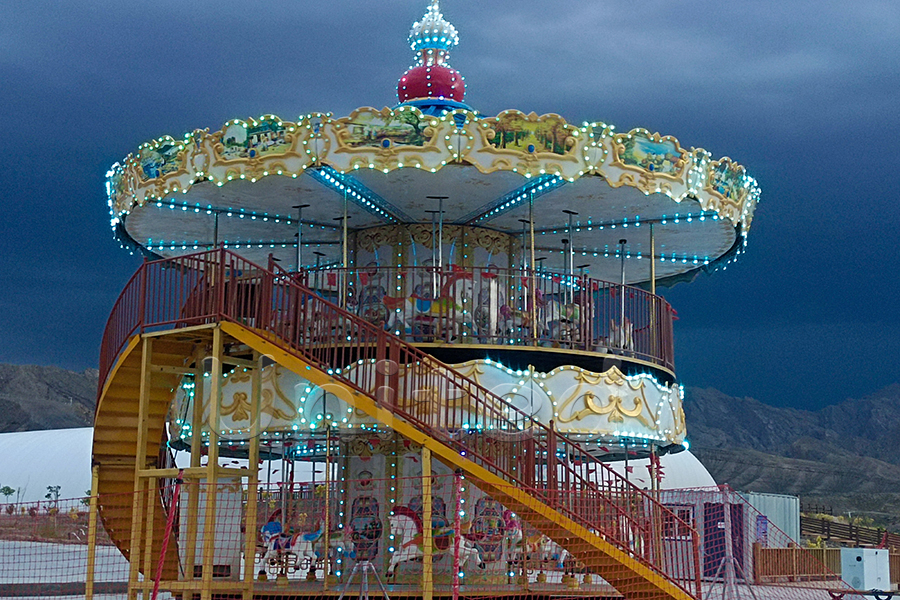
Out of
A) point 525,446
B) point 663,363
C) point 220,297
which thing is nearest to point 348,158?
point 220,297

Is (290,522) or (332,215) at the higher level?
Result: (332,215)

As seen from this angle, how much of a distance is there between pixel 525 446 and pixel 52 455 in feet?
131

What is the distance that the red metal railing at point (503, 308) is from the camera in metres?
16.6

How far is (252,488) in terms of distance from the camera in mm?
14977

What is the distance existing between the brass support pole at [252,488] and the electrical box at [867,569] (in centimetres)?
1306

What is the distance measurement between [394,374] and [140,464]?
161 inches

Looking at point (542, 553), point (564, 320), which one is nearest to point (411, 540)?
point (542, 553)

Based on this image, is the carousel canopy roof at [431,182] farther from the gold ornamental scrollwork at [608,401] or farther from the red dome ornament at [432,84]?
the gold ornamental scrollwork at [608,401]

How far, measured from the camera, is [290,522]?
2005cm

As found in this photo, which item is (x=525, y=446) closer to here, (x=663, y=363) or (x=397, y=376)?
(x=397, y=376)

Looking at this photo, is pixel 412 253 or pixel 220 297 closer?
pixel 220 297

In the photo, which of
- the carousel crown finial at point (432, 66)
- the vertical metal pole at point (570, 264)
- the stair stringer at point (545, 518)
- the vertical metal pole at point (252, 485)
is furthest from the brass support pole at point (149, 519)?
the carousel crown finial at point (432, 66)

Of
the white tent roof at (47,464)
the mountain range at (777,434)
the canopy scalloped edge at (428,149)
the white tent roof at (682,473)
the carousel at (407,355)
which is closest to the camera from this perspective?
the carousel at (407,355)

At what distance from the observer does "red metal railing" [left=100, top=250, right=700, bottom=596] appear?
13578 millimetres
